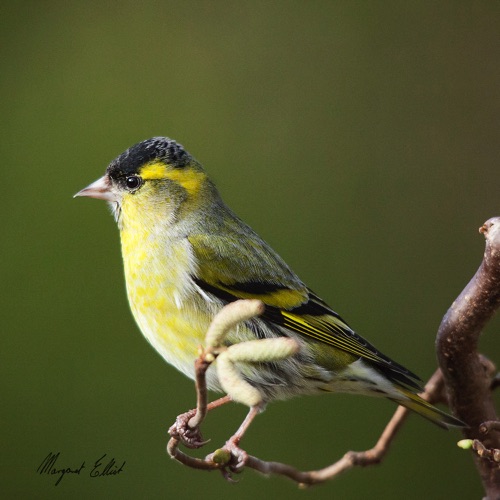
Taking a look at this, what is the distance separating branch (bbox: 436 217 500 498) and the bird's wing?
336mm

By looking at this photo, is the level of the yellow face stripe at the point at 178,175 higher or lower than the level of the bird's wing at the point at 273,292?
higher

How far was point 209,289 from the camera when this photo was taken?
79.1 inches

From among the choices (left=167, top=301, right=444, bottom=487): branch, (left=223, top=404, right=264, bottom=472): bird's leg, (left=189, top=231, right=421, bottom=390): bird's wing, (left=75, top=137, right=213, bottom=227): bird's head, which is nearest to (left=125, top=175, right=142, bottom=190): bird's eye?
(left=75, top=137, right=213, bottom=227): bird's head

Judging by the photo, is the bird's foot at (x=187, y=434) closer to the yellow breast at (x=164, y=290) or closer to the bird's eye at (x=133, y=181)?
the yellow breast at (x=164, y=290)

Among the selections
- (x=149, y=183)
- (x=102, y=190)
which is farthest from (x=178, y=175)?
(x=102, y=190)

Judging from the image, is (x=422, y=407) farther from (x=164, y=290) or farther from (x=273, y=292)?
(x=164, y=290)

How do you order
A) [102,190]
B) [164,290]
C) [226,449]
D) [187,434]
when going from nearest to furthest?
[226,449] < [187,434] < [164,290] < [102,190]

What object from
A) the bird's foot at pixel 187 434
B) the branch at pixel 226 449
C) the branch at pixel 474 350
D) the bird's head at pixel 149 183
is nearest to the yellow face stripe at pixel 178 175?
the bird's head at pixel 149 183

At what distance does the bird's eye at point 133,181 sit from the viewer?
2178 millimetres

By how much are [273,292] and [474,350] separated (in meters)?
0.63

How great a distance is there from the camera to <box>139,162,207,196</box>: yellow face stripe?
85.5 inches

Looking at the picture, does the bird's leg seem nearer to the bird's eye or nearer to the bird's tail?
the bird's tail

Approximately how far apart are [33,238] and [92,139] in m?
0.44
